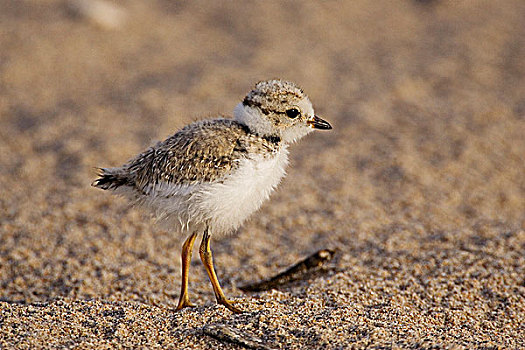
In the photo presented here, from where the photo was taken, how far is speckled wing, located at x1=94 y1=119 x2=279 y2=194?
311 cm

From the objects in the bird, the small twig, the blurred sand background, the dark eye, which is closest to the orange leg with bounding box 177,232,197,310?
the bird

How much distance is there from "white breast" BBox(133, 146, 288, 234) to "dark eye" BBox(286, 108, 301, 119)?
228 mm

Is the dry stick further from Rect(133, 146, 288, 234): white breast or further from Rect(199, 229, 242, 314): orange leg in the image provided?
Rect(133, 146, 288, 234): white breast

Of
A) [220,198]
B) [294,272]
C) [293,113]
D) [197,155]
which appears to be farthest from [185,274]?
[293,113]

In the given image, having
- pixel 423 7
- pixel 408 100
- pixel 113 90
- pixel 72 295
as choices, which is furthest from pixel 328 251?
pixel 423 7

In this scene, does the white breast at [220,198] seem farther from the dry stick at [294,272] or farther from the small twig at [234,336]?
the dry stick at [294,272]

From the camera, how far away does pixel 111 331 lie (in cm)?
289

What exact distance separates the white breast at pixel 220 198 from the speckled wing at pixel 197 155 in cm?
4

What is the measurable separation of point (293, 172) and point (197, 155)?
2.74 m

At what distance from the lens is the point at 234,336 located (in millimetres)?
2760

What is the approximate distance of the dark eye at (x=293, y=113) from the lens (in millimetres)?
3341

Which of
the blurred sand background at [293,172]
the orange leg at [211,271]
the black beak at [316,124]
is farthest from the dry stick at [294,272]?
the black beak at [316,124]

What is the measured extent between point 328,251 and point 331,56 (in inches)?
187

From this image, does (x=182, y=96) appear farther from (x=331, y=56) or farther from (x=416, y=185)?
(x=416, y=185)
